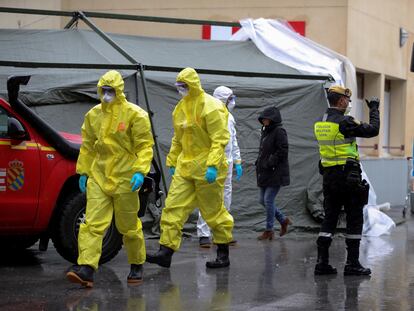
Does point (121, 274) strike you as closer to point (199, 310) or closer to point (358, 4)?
point (199, 310)

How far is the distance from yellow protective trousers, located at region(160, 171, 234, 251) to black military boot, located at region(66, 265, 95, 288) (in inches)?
43.5

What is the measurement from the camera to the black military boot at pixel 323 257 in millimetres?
8562

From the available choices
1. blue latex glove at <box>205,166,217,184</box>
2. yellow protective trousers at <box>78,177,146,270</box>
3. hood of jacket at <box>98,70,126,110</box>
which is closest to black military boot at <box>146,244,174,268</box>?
yellow protective trousers at <box>78,177,146,270</box>

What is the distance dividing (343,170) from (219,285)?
5.25 ft

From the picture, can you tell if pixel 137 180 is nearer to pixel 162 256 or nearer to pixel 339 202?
pixel 162 256

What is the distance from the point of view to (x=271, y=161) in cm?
1159

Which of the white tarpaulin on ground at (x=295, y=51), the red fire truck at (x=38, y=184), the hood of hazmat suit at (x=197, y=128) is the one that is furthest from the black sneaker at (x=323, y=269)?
the white tarpaulin on ground at (x=295, y=51)

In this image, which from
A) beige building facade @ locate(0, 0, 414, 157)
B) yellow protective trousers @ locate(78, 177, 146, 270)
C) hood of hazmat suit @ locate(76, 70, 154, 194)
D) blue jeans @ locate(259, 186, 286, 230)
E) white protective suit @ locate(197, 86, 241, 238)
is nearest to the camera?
yellow protective trousers @ locate(78, 177, 146, 270)

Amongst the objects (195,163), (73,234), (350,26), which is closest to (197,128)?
(195,163)

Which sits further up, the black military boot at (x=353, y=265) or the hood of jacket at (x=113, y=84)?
the hood of jacket at (x=113, y=84)

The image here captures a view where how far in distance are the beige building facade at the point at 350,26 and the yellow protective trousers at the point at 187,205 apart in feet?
31.9

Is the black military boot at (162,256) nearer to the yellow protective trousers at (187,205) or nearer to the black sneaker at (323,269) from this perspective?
the yellow protective trousers at (187,205)

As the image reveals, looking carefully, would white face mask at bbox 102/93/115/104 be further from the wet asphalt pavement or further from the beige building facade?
the beige building facade

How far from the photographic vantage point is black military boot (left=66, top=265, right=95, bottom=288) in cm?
752
